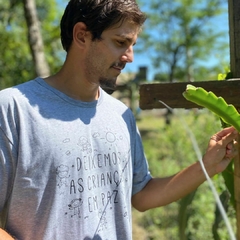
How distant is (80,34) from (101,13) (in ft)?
0.34

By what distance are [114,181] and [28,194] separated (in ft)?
0.97

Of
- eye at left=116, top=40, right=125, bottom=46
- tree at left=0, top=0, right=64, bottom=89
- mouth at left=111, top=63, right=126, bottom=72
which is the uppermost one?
tree at left=0, top=0, right=64, bottom=89

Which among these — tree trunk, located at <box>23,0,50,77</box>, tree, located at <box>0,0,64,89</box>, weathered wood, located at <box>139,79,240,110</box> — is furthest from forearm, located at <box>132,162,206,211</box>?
tree, located at <box>0,0,64,89</box>

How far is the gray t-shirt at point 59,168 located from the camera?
1.28 metres

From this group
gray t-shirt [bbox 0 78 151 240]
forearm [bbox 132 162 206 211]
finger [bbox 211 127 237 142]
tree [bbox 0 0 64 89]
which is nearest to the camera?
gray t-shirt [bbox 0 78 151 240]

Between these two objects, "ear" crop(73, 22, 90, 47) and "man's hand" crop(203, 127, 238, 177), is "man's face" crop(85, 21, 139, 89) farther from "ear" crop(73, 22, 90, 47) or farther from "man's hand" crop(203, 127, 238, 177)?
"man's hand" crop(203, 127, 238, 177)

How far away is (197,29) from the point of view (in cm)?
1669

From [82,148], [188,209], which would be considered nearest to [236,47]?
[82,148]

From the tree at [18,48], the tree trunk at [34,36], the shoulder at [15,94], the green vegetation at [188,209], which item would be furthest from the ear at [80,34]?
the tree at [18,48]

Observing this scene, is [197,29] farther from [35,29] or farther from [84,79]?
[84,79]

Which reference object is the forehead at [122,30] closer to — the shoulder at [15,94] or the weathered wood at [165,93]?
the weathered wood at [165,93]

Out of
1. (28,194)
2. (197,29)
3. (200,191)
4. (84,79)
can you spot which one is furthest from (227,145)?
(197,29)

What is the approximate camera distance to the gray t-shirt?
1278 mm

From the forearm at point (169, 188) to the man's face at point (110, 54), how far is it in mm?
395
